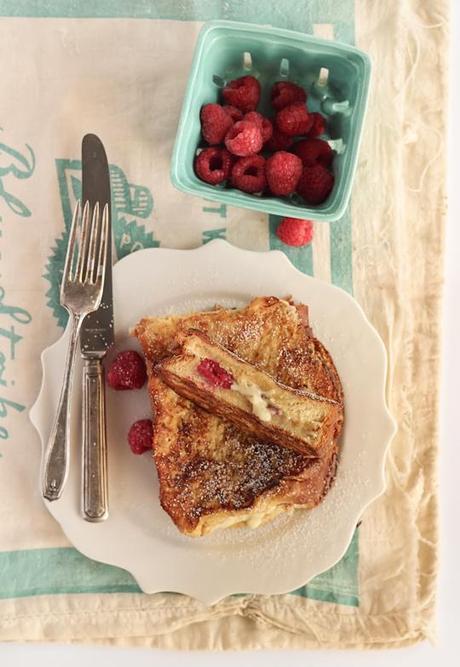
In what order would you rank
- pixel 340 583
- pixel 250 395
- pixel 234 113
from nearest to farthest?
1. pixel 250 395
2. pixel 234 113
3. pixel 340 583

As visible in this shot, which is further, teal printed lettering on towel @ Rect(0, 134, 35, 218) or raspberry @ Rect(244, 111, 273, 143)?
teal printed lettering on towel @ Rect(0, 134, 35, 218)

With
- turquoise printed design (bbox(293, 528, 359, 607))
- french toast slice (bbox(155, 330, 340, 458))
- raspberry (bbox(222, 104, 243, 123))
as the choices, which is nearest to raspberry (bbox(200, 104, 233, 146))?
raspberry (bbox(222, 104, 243, 123))

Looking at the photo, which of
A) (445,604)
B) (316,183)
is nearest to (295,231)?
(316,183)

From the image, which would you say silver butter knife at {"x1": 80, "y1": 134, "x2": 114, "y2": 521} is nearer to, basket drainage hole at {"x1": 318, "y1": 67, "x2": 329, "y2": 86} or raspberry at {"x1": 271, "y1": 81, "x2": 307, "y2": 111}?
raspberry at {"x1": 271, "y1": 81, "x2": 307, "y2": 111}

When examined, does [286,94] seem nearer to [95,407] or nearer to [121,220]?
[121,220]

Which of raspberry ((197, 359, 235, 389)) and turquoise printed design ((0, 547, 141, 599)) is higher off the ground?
raspberry ((197, 359, 235, 389))

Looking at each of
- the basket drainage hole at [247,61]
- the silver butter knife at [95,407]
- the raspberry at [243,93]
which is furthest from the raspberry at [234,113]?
the silver butter knife at [95,407]
